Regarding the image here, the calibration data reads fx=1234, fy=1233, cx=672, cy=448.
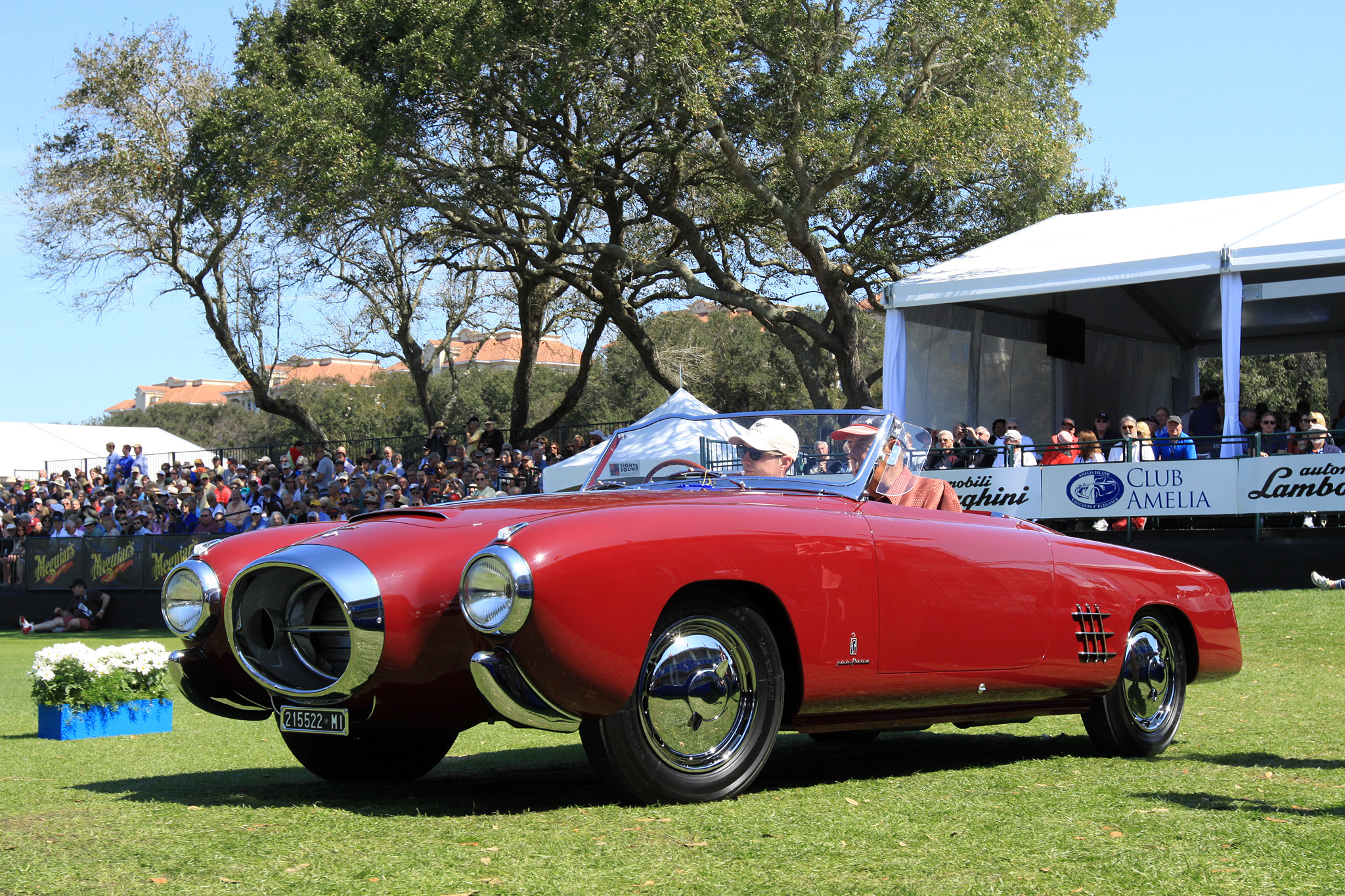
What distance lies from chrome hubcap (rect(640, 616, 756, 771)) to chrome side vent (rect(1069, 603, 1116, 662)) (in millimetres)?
1799

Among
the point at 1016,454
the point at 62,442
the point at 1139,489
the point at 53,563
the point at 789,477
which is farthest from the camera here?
the point at 62,442

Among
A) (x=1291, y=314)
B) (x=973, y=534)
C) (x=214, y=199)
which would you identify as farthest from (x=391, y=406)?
(x=973, y=534)

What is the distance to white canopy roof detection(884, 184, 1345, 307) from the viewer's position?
53.0 ft

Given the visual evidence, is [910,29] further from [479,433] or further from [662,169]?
[479,433]

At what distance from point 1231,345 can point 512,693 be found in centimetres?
1497

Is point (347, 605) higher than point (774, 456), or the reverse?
point (774, 456)

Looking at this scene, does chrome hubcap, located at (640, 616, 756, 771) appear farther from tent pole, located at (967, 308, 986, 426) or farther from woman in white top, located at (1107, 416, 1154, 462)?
tent pole, located at (967, 308, 986, 426)

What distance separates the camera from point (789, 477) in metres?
5.30

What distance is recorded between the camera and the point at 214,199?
83.8 feet

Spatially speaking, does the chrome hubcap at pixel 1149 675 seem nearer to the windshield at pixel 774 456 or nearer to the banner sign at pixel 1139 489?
the windshield at pixel 774 456

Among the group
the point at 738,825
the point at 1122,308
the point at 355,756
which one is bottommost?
the point at 355,756

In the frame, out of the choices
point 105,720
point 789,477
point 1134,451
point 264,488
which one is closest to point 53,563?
point 264,488

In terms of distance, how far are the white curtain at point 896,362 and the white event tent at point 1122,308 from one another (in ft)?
0.07

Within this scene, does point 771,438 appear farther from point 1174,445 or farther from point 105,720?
point 1174,445
